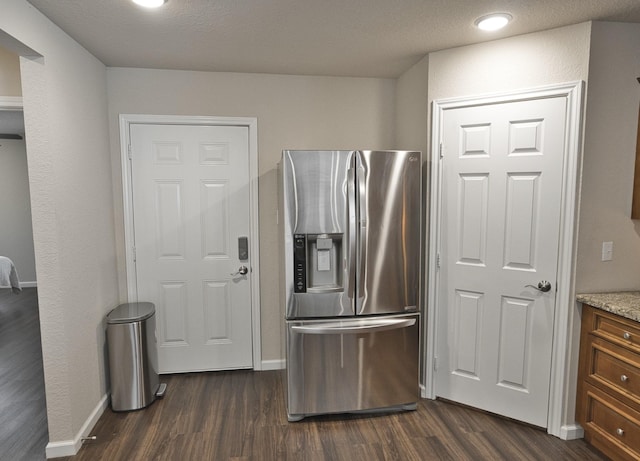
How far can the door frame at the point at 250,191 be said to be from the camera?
2957 millimetres

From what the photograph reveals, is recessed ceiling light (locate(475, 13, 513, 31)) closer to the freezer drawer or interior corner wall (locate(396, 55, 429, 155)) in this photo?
interior corner wall (locate(396, 55, 429, 155))

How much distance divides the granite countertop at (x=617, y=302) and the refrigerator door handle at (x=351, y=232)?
133cm

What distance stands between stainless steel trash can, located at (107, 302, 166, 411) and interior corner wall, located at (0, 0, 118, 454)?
0.31 feet

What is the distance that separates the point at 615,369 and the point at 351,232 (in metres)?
1.62

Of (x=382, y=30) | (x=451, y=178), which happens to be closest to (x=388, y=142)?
(x=451, y=178)

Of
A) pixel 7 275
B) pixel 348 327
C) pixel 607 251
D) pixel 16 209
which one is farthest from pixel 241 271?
pixel 16 209

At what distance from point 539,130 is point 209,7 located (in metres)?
1.96

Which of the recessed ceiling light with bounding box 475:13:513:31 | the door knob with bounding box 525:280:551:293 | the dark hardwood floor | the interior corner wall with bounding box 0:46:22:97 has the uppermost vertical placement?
the recessed ceiling light with bounding box 475:13:513:31

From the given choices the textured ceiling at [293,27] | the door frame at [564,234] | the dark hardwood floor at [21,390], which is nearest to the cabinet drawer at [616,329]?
the door frame at [564,234]

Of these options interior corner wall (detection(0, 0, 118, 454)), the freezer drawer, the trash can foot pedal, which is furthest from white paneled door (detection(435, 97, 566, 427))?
interior corner wall (detection(0, 0, 118, 454))

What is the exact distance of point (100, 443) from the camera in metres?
2.33

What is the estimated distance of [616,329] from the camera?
209 centimetres

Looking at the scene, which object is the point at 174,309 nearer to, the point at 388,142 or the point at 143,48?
the point at 143,48

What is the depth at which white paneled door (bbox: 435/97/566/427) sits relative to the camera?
91.4 inches
